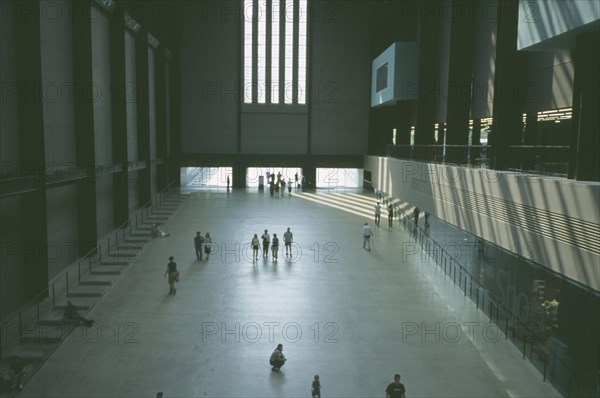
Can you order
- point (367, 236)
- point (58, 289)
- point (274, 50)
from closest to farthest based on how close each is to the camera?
1. point (58, 289)
2. point (367, 236)
3. point (274, 50)

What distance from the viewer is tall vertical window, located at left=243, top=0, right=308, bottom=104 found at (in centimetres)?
4319

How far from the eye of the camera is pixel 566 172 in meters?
12.0

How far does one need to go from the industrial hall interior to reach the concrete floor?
8 centimetres

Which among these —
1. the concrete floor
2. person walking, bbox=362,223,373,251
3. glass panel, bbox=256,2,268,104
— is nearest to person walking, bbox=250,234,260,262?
the concrete floor

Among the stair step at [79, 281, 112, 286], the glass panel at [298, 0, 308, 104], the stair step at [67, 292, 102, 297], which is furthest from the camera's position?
the glass panel at [298, 0, 308, 104]

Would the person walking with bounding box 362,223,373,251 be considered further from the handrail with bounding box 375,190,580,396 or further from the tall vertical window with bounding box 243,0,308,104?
the tall vertical window with bounding box 243,0,308,104

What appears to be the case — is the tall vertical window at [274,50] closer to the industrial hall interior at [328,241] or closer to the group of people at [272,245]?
the industrial hall interior at [328,241]

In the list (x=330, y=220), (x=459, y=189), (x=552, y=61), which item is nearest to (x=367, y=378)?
(x=459, y=189)

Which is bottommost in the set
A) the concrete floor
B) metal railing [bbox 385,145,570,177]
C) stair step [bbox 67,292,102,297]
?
the concrete floor

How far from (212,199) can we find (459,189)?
78.0 ft

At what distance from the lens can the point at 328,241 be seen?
2498cm

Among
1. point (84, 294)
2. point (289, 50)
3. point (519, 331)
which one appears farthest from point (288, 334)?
point (289, 50)

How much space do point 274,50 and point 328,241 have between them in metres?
24.1

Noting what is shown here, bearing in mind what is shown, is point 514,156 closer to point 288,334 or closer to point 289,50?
point 288,334
